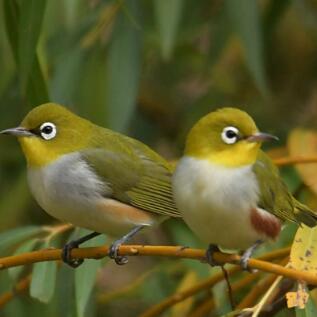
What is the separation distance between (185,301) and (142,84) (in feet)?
5.49

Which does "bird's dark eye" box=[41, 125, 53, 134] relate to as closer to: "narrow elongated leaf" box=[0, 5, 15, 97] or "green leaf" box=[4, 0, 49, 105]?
"green leaf" box=[4, 0, 49, 105]

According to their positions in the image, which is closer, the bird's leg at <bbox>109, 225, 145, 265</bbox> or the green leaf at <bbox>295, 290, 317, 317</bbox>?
the green leaf at <bbox>295, 290, 317, 317</bbox>

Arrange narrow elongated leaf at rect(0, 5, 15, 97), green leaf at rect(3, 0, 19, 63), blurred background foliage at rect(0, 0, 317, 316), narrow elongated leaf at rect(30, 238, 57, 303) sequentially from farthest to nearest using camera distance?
narrow elongated leaf at rect(0, 5, 15, 97) < blurred background foliage at rect(0, 0, 317, 316) < green leaf at rect(3, 0, 19, 63) < narrow elongated leaf at rect(30, 238, 57, 303)

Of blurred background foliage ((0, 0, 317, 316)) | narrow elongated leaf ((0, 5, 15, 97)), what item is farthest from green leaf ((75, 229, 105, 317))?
narrow elongated leaf ((0, 5, 15, 97))

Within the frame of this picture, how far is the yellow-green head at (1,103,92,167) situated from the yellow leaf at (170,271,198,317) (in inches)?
36.2

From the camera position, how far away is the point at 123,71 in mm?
4195

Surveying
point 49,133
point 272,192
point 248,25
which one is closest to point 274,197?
point 272,192

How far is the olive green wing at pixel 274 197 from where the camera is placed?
2857 millimetres

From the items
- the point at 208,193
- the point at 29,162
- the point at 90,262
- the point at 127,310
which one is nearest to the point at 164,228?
the point at 127,310

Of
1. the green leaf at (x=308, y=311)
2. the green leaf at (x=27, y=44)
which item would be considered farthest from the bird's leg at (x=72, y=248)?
the green leaf at (x=308, y=311)

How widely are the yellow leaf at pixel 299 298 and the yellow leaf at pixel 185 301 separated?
1.24 metres

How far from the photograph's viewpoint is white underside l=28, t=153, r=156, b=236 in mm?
3094

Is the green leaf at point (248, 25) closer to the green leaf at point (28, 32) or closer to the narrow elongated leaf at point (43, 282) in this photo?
the green leaf at point (28, 32)

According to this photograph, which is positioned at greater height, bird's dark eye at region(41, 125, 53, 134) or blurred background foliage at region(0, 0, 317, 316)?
bird's dark eye at region(41, 125, 53, 134)
